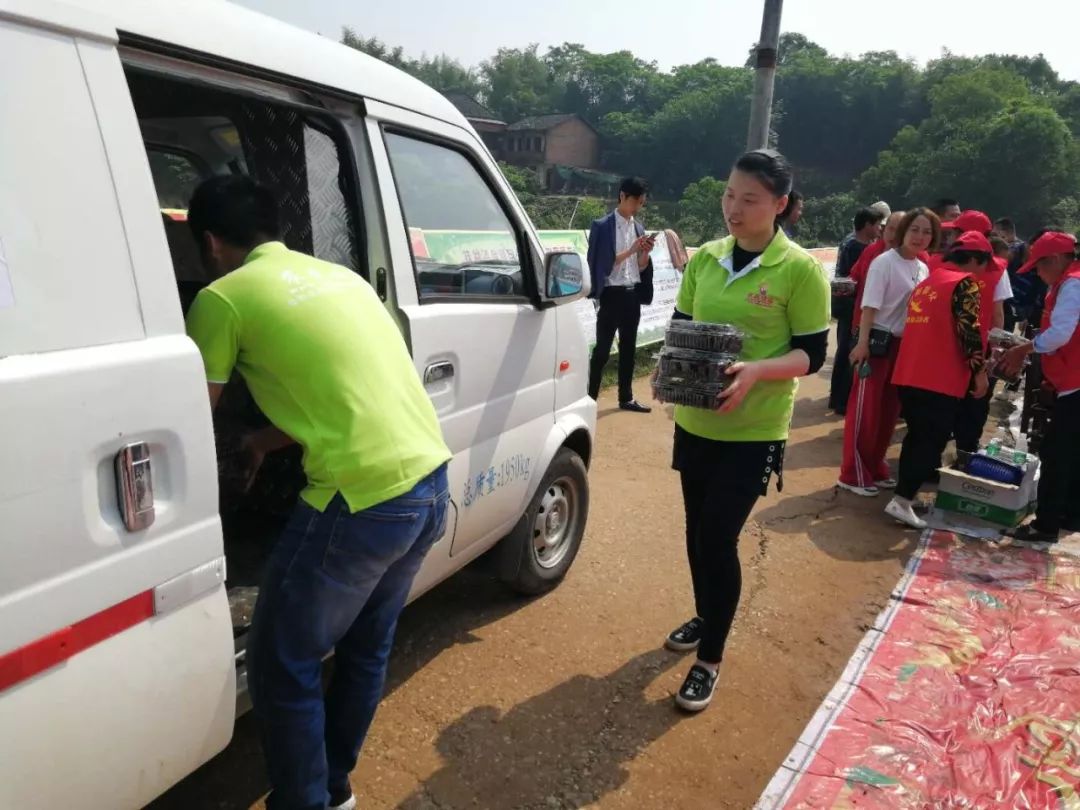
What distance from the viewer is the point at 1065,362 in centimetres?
409

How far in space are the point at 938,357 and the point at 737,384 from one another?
8.39ft

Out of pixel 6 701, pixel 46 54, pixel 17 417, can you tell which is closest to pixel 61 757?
pixel 6 701

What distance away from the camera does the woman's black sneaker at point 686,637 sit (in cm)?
316

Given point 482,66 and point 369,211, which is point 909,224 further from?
point 482,66

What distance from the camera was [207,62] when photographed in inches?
68.9

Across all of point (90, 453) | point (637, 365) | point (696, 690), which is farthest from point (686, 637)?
point (637, 365)

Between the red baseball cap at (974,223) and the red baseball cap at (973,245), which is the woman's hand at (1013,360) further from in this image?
the red baseball cap at (974,223)

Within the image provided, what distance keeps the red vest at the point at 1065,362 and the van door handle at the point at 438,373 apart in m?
3.47

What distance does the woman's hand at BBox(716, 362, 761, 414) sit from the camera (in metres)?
2.41

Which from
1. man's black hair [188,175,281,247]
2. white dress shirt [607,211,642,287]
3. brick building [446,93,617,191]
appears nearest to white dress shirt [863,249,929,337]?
white dress shirt [607,211,642,287]

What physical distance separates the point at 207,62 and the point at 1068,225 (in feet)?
167

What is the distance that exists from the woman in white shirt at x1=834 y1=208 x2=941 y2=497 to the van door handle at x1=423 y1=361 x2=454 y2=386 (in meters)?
3.35

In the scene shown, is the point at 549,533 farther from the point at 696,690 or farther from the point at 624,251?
the point at 624,251

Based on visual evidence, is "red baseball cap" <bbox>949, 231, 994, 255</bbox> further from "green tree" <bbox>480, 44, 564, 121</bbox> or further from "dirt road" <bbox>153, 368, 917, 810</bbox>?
"green tree" <bbox>480, 44, 564, 121</bbox>
